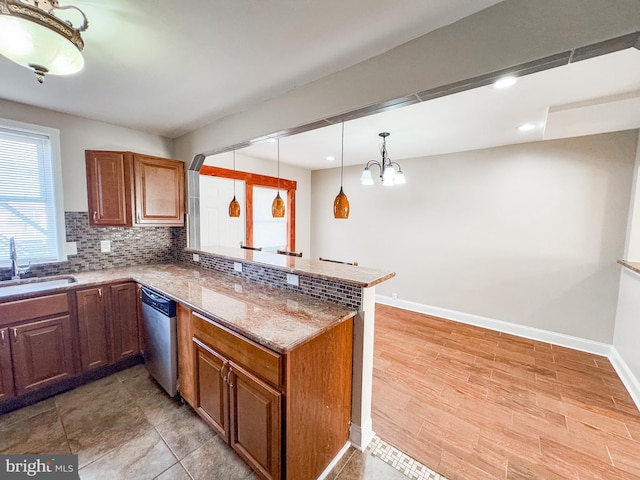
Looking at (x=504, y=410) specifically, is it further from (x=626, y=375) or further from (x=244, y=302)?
(x=244, y=302)

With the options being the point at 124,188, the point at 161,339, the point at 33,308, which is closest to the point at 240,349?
the point at 161,339

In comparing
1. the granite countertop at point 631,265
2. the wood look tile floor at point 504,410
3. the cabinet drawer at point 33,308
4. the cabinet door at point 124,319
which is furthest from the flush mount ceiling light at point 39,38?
the granite countertop at point 631,265

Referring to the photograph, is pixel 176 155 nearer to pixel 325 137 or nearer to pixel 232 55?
pixel 325 137

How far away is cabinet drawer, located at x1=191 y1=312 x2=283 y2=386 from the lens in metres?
1.24

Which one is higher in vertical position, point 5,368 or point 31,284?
point 31,284

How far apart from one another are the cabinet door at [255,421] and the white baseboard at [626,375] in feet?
9.63

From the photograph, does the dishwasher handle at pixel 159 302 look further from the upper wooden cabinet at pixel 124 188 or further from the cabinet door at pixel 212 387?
the upper wooden cabinet at pixel 124 188

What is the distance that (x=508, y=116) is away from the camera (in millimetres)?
2357

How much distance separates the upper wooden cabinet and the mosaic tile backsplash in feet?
0.72

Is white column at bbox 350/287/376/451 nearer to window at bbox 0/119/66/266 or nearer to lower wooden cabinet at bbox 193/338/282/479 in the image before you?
lower wooden cabinet at bbox 193/338/282/479

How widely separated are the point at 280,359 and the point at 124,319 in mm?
2054

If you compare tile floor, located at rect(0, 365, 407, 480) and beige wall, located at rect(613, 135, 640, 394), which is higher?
beige wall, located at rect(613, 135, 640, 394)

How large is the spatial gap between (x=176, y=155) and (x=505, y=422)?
418cm

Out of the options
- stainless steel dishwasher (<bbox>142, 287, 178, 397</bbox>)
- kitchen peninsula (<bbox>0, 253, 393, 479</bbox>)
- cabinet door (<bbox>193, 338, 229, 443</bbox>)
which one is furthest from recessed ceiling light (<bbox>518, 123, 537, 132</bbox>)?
stainless steel dishwasher (<bbox>142, 287, 178, 397</bbox>)
